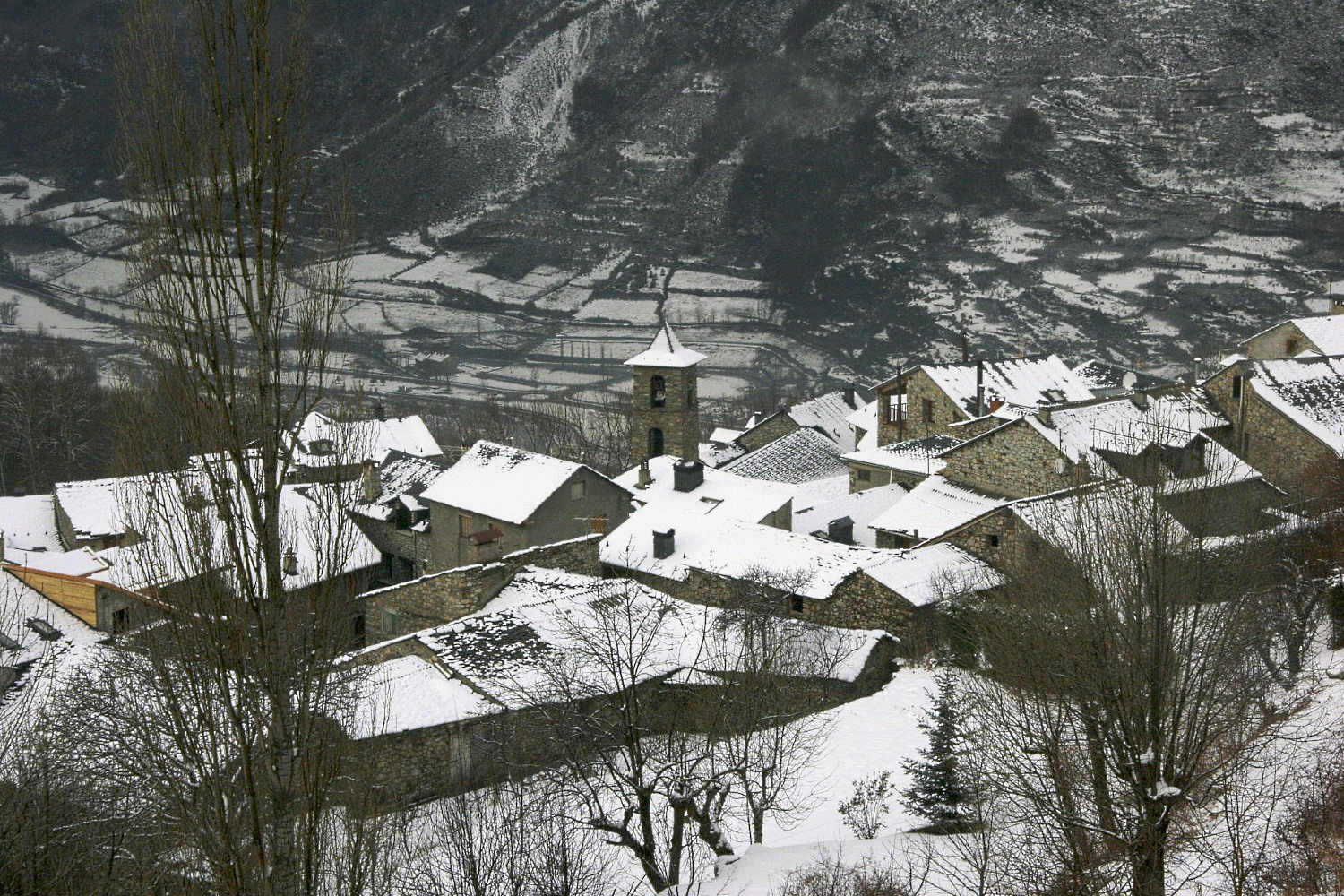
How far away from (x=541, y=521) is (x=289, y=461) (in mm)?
23619

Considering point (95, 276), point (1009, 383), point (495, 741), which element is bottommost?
point (495, 741)

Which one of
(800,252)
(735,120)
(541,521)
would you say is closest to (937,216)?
(800,252)

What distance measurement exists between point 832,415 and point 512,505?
26801 millimetres

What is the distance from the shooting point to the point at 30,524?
121ft

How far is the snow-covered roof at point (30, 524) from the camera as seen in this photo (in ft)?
116

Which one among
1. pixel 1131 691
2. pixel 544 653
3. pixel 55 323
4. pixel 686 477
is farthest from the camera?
pixel 55 323

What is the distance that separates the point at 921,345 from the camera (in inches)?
4013

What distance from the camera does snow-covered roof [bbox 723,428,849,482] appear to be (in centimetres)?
4575

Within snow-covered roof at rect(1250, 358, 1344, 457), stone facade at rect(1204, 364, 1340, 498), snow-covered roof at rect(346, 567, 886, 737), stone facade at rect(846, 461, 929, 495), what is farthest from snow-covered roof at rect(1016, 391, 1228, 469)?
snow-covered roof at rect(346, 567, 886, 737)

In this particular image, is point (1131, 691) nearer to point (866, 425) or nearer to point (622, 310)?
point (866, 425)

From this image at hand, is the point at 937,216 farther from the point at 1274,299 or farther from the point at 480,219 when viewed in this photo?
the point at 480,219

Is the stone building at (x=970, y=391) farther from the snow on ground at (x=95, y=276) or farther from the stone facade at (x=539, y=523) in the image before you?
the snow on ground at (x=95, y=276)

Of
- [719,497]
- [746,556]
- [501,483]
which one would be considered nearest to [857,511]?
[719,497]

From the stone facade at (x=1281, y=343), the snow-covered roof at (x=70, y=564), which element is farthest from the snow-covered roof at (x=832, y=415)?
the snow-covered roof at (x=70, y=564)
